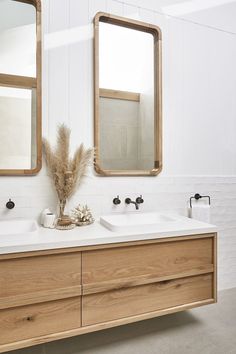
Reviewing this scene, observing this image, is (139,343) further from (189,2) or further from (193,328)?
(189,2)

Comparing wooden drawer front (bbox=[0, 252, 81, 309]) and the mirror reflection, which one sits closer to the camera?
wooden drawer front (bbox=[0, 252, 81, 309])

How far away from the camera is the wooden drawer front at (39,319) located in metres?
1.33

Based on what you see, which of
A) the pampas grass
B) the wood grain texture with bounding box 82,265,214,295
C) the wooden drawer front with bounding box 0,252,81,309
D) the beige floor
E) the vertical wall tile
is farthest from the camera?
the vertical wall tile

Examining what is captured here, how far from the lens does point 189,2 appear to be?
2324mm

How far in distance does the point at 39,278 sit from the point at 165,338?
3.25ft

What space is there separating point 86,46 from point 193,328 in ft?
7.12

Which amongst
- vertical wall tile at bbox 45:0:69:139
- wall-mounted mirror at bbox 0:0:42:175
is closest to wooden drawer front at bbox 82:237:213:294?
wall-mounted mirror at bbox 0:0:42:175

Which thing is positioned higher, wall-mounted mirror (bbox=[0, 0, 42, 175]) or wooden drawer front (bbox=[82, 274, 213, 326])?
wall-mounted mirror (bbox=[0, 0, 42, 175])

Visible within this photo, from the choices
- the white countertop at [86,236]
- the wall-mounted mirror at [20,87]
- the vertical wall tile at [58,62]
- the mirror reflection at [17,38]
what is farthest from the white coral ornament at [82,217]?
the mirror reflection at [17,38]

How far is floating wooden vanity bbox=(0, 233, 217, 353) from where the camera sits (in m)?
1.34

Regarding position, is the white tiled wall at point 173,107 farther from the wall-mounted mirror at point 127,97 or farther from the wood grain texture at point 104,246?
the wood grain texture at point 104,246

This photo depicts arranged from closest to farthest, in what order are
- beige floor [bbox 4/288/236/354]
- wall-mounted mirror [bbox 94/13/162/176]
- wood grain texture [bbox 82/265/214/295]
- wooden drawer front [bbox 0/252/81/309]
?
wooden drawer front [bbox 0/252/81/309] → wood grain texture [bbox 82/265/214/295] → beige floor [bbox 4/288/236/354] → wall-mounted mirror [bbox 94/13/162/176]

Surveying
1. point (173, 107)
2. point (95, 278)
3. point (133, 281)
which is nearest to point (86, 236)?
point (95, 278)

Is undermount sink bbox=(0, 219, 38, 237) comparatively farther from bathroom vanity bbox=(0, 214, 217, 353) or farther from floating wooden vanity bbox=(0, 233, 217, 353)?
floating wooden vanity bbox=(0, 233, 217, 353)
